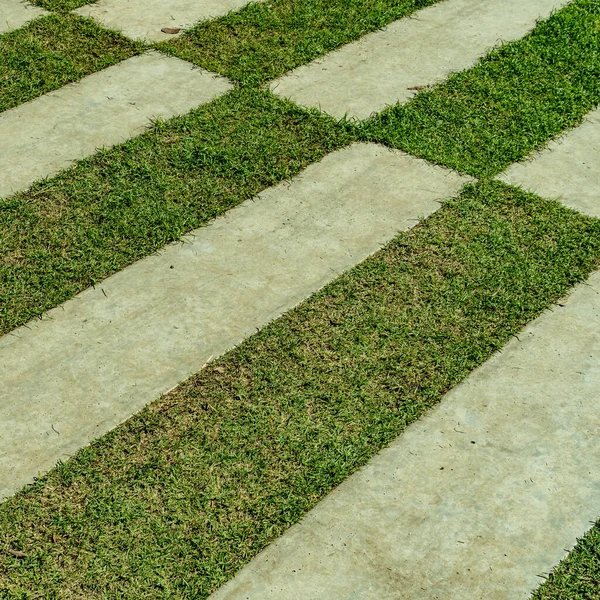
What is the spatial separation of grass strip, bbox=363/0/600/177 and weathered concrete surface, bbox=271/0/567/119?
175 millimetres

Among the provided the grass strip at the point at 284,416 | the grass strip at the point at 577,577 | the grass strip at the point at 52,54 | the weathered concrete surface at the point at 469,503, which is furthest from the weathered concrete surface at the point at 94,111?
the grass strip at the point at 577,577

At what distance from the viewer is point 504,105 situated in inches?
243

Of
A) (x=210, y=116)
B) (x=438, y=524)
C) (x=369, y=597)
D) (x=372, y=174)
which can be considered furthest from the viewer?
(x=210, y=116)

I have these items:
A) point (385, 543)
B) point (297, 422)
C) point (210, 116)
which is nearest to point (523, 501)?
point (385, 543)

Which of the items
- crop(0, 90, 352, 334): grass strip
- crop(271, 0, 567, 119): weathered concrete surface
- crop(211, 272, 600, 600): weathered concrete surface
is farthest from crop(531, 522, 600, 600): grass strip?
crop(271, 0, 567, 119): weathered concrete surface

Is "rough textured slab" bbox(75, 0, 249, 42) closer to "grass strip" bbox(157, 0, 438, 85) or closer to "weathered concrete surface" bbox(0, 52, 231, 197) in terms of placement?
"grass strip" bbox(157, 0, 438, 85)

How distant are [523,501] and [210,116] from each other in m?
3.38

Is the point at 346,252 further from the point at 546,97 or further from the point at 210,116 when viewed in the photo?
the point at 546,97

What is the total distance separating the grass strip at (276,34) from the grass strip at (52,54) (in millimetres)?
431

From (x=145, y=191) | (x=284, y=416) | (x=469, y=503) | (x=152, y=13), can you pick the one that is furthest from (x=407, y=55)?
(x=469, y=503)

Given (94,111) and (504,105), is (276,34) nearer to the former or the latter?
(94,111)

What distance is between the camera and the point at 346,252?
493cm

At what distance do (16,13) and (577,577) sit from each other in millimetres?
5989

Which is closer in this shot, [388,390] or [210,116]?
[388,390]
